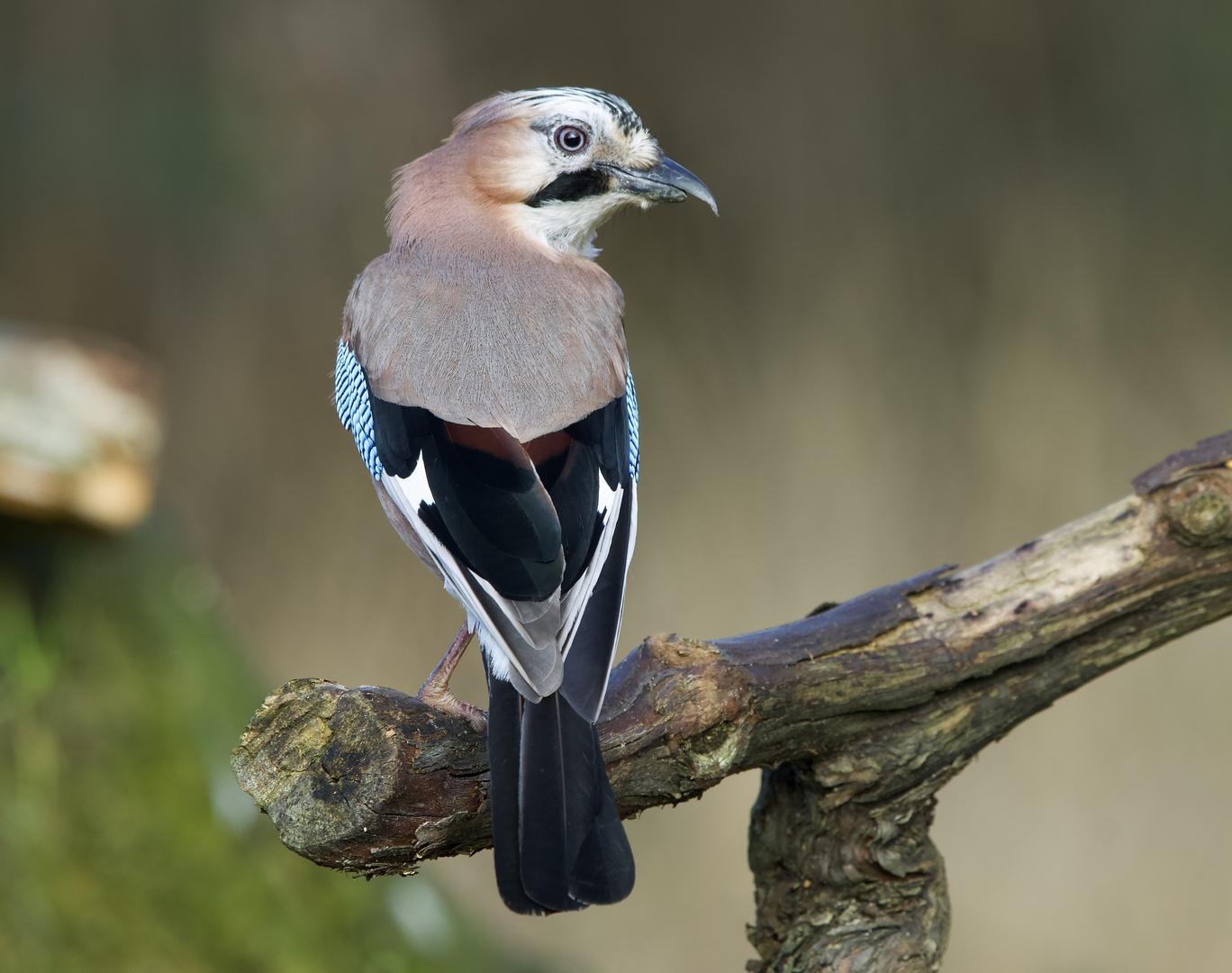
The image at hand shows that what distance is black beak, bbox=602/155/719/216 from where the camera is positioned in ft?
8.27

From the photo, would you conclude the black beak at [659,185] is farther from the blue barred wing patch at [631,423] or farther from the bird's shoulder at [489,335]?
the blue barred wing patch at [631,423]

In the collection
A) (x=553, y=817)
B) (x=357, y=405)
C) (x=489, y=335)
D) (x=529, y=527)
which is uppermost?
(x=489, y=335)

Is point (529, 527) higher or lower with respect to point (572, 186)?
lower

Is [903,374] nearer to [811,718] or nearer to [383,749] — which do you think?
[811,718]

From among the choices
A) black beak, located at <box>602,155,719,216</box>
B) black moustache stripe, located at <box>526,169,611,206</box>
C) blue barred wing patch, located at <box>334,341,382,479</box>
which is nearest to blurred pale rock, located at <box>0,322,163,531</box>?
blue barred wing patch, located at <box>334,341,382,479</box>

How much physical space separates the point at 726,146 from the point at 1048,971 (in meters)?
3.54

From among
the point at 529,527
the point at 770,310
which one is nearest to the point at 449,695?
the point at 529,527

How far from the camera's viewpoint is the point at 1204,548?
86.9 inches

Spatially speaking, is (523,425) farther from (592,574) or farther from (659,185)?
(659,185)

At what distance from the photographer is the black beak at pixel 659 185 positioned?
2.52 metres

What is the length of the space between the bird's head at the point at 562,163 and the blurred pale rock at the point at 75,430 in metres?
1.10

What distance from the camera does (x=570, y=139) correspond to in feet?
8.23

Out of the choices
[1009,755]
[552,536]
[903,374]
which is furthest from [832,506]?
[552,536]

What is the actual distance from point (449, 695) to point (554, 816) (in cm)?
45
